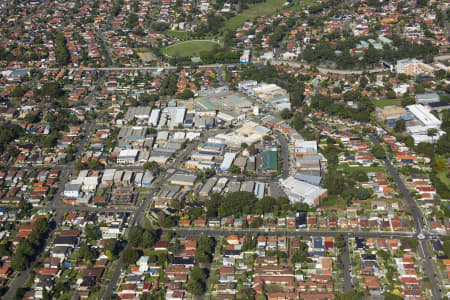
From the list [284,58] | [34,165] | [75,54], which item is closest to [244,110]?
[284,58]

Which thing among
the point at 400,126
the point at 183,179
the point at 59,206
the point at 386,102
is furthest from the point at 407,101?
the point at 59,206

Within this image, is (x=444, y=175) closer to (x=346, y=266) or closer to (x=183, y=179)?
(x=346, y=266)

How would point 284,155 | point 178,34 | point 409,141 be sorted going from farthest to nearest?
point 178,34
point 284,155
point 409,141

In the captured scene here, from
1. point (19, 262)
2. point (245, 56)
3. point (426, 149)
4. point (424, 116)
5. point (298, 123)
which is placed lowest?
point (245, 56)

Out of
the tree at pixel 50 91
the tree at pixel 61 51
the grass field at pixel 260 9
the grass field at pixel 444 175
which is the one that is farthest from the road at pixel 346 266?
the grass field at pixel 260 9

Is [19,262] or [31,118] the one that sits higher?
[19,262]

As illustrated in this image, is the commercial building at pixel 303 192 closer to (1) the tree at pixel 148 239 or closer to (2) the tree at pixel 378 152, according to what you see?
(2) the tree at pixel 378 152
